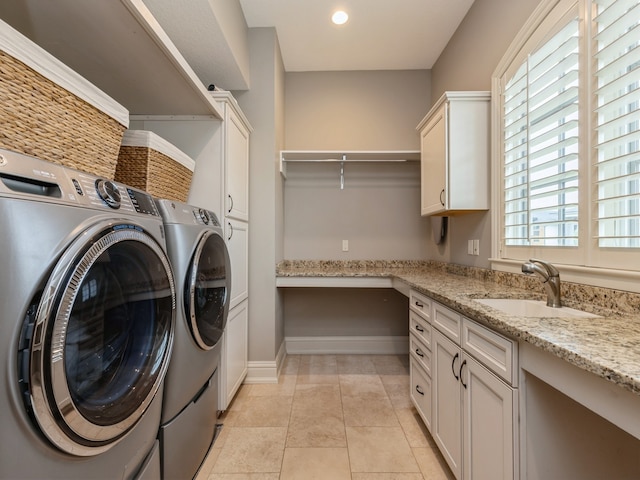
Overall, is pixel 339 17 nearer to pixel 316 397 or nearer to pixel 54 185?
pixel 54 185

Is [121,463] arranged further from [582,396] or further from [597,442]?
[597,442]

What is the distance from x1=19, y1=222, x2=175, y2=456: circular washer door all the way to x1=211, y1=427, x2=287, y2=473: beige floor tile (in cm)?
85

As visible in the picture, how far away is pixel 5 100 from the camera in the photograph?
26.7 inches

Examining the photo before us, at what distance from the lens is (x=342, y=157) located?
9.62 feet

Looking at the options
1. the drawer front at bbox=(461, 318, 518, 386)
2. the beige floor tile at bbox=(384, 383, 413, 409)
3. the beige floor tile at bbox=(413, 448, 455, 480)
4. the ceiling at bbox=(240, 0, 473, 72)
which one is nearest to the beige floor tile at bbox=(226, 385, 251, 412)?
the beige floor tile at bbox=(384, 383, 413, 409)

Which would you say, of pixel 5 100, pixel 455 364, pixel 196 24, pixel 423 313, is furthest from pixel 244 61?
pixel 455 364

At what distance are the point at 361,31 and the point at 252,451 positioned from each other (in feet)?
10.1

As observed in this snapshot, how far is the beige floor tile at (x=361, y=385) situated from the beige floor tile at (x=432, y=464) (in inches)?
23.9

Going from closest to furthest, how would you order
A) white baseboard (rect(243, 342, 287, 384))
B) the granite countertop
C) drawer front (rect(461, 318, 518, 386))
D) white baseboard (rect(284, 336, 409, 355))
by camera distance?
1. the granite countertop
2. drawer front (rect(461, 318, 518, 386))
3. white baseboard (rect(243, 342, 287, 384))
4. white baseboard (rect(284, 336, 409, 355))

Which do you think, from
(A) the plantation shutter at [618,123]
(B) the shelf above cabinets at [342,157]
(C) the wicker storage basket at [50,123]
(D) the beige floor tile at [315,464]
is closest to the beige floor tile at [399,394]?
(D) the beige floor tile at [315,464]

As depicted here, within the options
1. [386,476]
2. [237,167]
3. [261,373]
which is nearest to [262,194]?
[237,167]

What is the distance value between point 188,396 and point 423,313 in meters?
1.27

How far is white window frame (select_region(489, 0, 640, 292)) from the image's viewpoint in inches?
45.6

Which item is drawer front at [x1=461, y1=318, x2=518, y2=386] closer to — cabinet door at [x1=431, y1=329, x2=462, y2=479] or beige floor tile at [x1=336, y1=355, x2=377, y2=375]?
cabinet door at [x1=431, y1=329, x2=462, y2=479]
